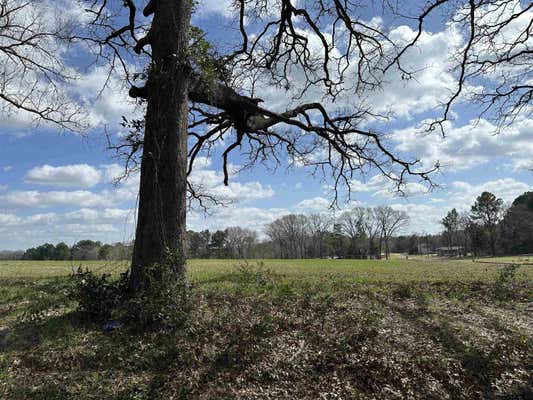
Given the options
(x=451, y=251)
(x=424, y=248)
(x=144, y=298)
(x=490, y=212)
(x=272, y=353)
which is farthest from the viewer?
(x=424, y=248)

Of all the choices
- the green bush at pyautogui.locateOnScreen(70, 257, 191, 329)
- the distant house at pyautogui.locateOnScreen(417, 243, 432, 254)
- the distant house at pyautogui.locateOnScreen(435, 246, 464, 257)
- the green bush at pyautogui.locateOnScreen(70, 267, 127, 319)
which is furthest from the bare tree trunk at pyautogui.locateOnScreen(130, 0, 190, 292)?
the distant house at pyautogui.locateOnScreen(417, 243, 432, 254)

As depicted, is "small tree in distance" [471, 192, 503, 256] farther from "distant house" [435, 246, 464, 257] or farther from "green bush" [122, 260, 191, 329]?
"green bush" [122, 260, 191, 329]

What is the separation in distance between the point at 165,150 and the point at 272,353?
3.59 metres

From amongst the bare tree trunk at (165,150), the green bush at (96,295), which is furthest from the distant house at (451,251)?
the green bush at (96,295)

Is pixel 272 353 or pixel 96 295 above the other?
pixel 96 295

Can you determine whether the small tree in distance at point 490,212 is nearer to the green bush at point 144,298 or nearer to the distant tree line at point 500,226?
the distant tree line at point 500,226

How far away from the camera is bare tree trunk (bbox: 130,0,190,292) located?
6.00 metres

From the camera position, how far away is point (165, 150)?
6.25 m

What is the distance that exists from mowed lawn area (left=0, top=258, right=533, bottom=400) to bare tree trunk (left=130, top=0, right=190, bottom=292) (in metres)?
1.02

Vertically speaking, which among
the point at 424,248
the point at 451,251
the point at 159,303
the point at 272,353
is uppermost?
the point at 424,248

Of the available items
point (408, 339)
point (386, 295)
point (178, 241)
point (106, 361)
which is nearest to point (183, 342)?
point (106, 361)

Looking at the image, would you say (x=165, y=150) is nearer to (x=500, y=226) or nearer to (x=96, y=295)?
(x=96, y=295)

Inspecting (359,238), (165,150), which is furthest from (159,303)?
(359,238)

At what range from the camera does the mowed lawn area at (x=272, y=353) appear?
4430 millimetres
